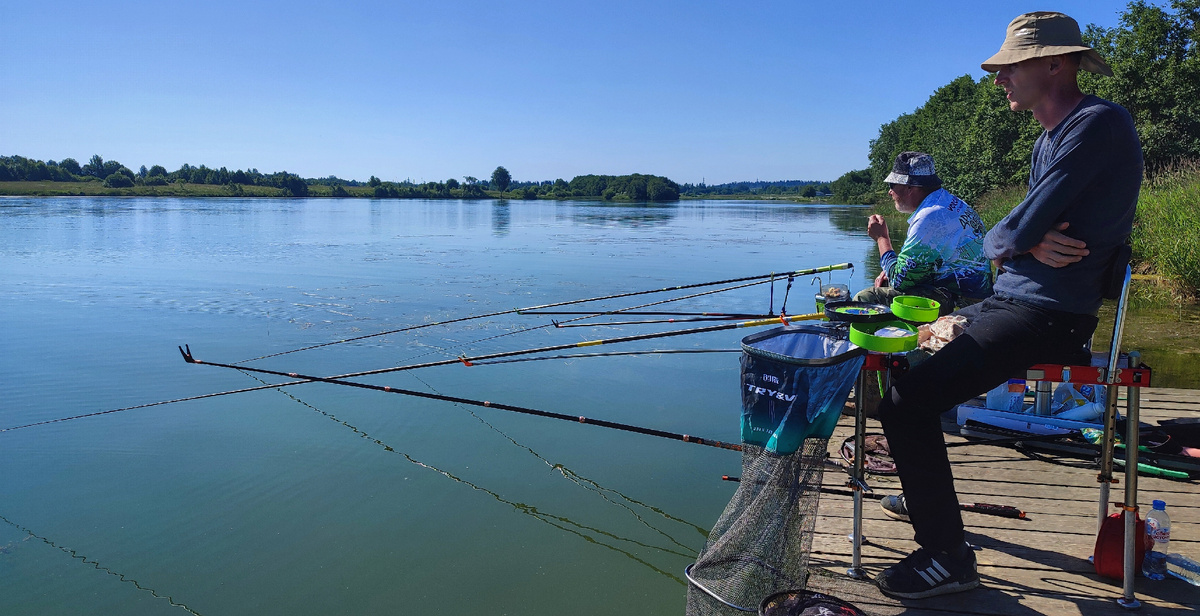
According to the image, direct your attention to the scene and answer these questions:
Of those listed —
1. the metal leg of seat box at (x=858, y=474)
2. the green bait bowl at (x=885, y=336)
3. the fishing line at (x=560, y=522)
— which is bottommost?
the fishing line at (x=560, y=522)

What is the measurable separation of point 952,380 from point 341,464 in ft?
15.9

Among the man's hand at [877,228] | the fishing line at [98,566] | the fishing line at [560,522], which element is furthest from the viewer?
the man's hand at [877,228]

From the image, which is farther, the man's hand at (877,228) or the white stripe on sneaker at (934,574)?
the man's hand at (877,228)

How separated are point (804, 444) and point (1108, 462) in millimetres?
1172

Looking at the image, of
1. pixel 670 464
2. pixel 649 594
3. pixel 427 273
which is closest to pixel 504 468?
pixel 670 464

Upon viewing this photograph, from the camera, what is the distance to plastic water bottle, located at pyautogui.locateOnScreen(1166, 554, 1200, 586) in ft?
9.55

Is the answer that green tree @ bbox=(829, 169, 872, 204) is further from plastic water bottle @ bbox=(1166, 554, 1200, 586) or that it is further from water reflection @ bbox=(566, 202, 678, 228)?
plastic water bottle @ bbox=(1166, 554, 1200, 586)

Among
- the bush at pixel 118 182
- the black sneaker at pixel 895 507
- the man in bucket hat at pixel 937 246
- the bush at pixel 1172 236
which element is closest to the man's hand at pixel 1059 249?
the black sneaker at pixel 895 507

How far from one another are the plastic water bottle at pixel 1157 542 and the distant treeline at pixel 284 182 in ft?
326

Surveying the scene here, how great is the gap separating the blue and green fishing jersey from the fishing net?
2.22 meters

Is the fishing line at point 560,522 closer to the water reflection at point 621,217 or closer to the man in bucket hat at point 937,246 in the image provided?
the man in bucket hat at point 937,246

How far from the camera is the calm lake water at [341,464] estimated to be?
14.6ft

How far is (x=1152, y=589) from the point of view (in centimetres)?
290

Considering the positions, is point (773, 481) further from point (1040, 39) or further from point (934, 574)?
point (1040, 39)
